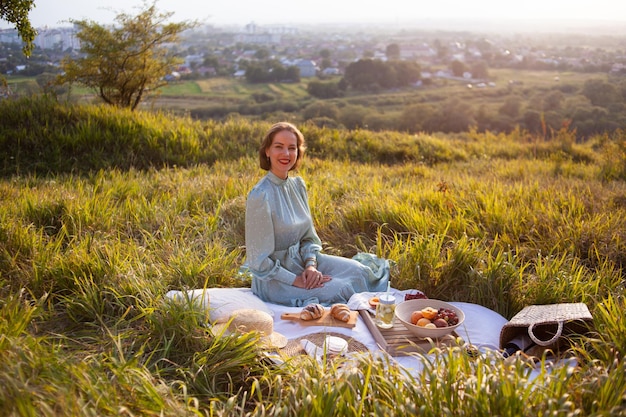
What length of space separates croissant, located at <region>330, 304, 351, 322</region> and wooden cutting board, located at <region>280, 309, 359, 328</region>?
26 millimetres

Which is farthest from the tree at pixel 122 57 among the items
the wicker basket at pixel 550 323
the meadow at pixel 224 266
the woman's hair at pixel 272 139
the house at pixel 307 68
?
the house at pixel 307 68

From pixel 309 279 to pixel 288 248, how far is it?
14.7 inches

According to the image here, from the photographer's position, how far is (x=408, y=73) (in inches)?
1709

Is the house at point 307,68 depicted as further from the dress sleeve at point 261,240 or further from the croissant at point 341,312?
the croissant at point 341,312

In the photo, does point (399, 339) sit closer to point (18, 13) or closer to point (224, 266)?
point (224, 266)

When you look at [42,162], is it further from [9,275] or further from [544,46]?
[544,46]

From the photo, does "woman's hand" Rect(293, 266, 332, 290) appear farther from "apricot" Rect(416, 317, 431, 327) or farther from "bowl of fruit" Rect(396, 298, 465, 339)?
"apricot" Rect(416, 317, 431, 327)

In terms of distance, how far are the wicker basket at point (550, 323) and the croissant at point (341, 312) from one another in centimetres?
106

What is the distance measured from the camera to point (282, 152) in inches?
166

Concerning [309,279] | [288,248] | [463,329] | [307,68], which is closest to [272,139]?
[288,248]

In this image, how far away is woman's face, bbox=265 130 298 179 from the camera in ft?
13.9

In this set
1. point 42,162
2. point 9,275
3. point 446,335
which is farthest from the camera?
point 42,162

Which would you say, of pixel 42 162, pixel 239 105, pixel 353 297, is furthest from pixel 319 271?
pixel 239 105

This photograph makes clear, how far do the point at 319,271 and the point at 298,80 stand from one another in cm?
3854
